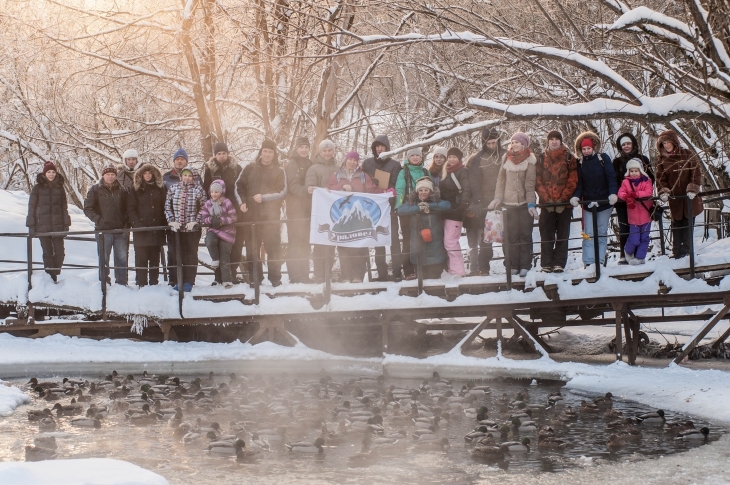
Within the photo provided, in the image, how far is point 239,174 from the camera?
47.2 feet

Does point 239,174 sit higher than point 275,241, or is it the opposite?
point 239,174

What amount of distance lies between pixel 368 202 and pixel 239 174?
90.4 inches

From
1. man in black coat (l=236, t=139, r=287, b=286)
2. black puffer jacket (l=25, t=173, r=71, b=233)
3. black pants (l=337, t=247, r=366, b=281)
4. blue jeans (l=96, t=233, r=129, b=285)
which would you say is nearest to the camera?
man in black coat (l=236, t=139, r=287, b=286)

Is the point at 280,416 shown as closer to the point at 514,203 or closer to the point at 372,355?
the point at 372,355

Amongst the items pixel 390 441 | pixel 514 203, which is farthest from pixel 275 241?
pixel 390 441

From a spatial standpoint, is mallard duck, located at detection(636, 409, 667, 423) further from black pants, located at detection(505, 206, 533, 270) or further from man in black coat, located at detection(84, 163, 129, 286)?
man in black coat, located at detection(84, 163, 129, 286)

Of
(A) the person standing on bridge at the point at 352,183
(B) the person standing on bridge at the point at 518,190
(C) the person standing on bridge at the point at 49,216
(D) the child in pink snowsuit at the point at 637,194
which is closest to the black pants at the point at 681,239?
(D) the child in pink snowsuit at the point at 637,194

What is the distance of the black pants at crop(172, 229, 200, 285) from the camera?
47.9 feet

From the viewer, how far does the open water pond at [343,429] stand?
7887 mm

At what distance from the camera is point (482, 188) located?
534 inches

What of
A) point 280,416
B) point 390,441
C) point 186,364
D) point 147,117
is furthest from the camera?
point 147,117

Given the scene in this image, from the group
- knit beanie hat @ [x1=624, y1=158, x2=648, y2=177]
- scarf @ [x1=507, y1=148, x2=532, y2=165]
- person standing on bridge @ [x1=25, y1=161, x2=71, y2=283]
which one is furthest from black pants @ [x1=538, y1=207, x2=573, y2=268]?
person standing on bridge @ [x1=25, y1=161, x2=71, y2=283]

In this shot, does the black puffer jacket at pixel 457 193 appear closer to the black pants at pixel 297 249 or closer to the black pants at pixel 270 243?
the black pants at pixel 297 249

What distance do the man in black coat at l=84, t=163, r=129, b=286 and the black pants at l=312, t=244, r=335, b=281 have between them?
322cm
